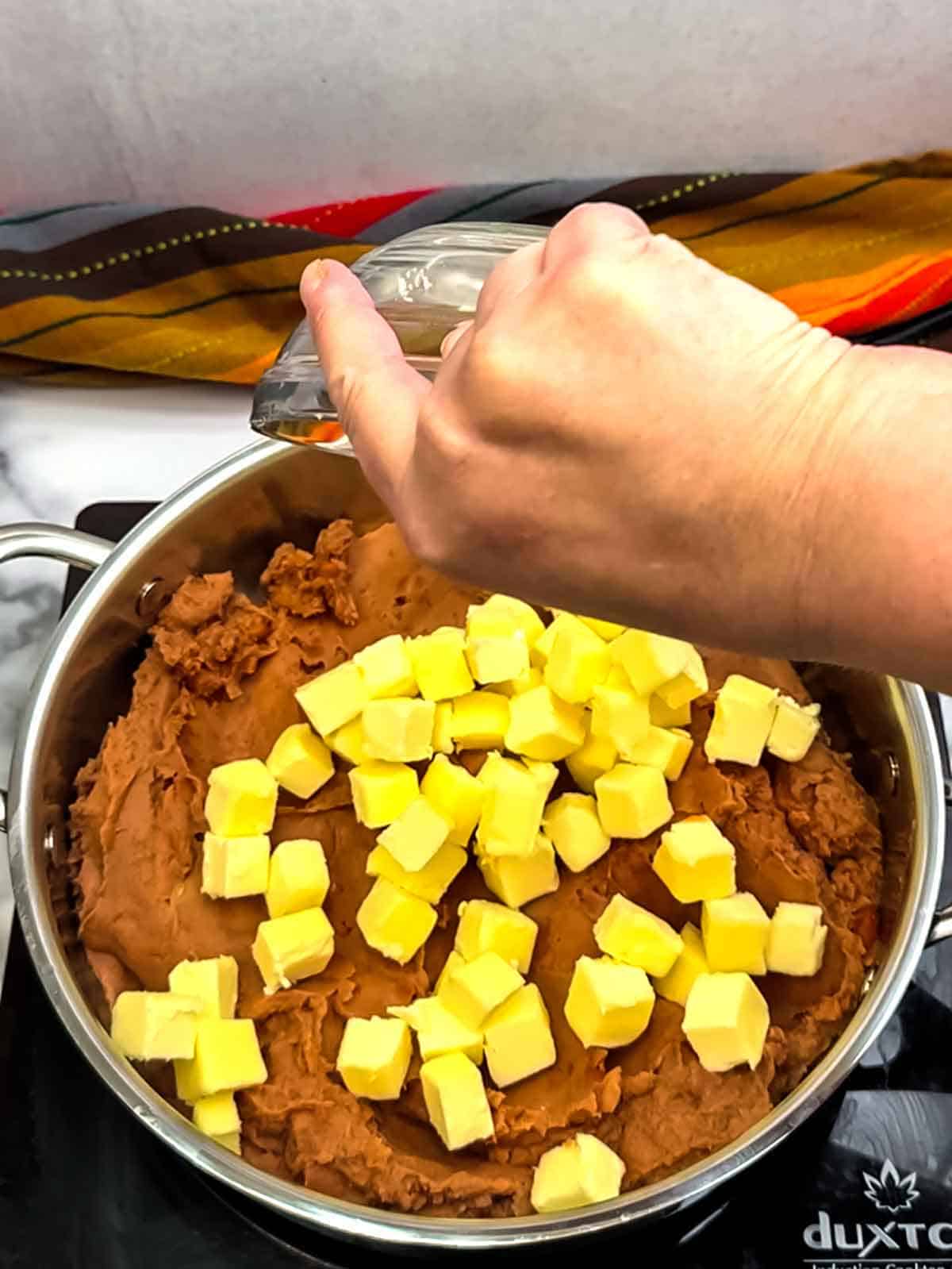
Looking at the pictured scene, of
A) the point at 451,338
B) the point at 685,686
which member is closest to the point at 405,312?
the point at 451,338

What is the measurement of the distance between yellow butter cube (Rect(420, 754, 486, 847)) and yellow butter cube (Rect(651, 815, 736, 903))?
152mm

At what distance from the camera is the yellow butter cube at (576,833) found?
98 centimetres

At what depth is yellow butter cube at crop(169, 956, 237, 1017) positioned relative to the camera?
0.89 metres

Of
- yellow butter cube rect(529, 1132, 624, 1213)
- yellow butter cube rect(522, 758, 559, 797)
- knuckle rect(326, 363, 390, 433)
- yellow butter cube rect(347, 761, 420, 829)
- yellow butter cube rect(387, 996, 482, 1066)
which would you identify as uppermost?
knuckle rect(326, 363, 390, 433)

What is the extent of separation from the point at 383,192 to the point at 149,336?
1.07ft

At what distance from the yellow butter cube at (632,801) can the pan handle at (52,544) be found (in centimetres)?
45

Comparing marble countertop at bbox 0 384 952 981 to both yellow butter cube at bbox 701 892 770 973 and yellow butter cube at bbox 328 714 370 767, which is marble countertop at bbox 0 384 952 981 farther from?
yellow butter cube at bbox 701 892 770 973

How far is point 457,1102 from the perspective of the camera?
86 cm

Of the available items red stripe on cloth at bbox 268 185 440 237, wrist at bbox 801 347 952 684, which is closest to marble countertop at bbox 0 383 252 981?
red stripe on cloth at bbox 268 185 440 237

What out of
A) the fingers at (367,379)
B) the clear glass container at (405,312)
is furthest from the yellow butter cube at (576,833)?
the fingers at (367,379)

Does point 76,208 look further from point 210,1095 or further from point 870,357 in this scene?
point 870,357

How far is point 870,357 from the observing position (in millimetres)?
510

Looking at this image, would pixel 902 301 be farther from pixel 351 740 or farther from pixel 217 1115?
pixel 217 1115

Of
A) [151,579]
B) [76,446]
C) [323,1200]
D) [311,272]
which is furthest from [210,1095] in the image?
[76,446]
